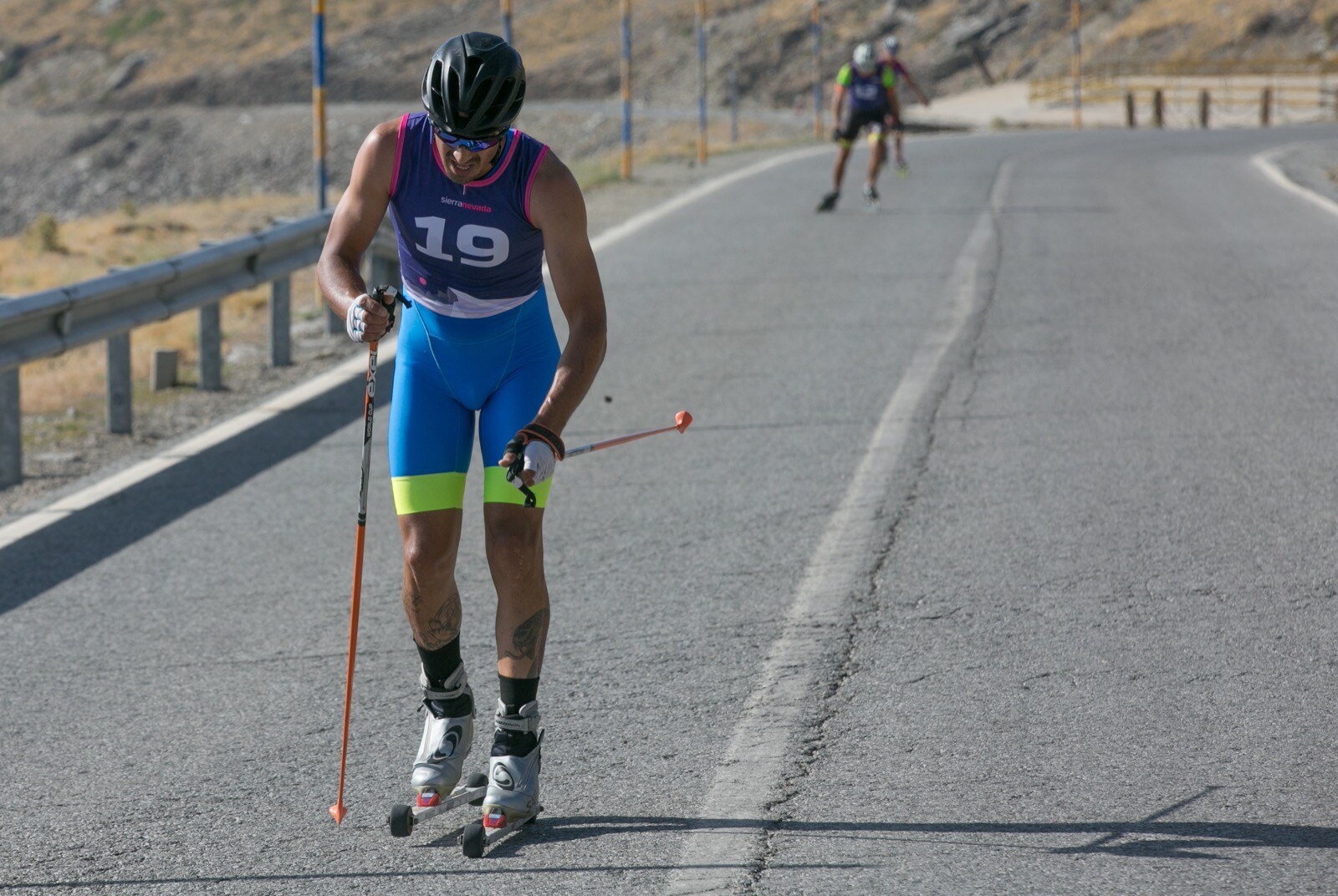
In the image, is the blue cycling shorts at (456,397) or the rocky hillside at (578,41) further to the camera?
the rocky hillside at (578,41)

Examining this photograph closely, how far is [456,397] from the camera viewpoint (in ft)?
13.6

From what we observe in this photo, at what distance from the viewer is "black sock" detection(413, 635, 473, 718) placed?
4.15 metres

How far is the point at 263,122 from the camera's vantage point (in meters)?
68.6

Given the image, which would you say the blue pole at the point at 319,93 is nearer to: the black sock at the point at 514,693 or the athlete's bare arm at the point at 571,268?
the athlete's bare arm at the point at 571,268

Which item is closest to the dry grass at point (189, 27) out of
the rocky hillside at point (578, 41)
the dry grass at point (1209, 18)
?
the rocky hillside at point (578, 41)

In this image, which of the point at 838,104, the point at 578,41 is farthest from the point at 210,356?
the point at 578,41

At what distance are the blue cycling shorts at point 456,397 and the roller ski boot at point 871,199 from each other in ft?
46.6

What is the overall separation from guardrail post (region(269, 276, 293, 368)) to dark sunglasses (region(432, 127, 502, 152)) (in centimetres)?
674

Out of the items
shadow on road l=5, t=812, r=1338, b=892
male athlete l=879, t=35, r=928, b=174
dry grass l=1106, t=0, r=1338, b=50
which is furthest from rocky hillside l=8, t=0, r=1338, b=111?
shadow on road l=5, t=812, r=1338, b=892

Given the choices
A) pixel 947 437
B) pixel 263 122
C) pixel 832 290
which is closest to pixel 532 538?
pixel 947 437

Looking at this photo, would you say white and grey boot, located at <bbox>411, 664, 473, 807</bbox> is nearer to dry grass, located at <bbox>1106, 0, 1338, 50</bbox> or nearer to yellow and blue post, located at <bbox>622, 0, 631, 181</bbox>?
yellow and blue post, located at <bbox>622, 0, 631, 181</bbox>

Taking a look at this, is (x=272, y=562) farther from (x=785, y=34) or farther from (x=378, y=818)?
(x=785, y=34)

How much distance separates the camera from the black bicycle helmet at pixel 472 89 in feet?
12.4

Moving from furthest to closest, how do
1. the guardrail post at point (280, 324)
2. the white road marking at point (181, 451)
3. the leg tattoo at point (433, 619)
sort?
the guardrail post at point (280, 324) < the white road marking at point (181, 451) < the leg tattoo at point (433, 619)
